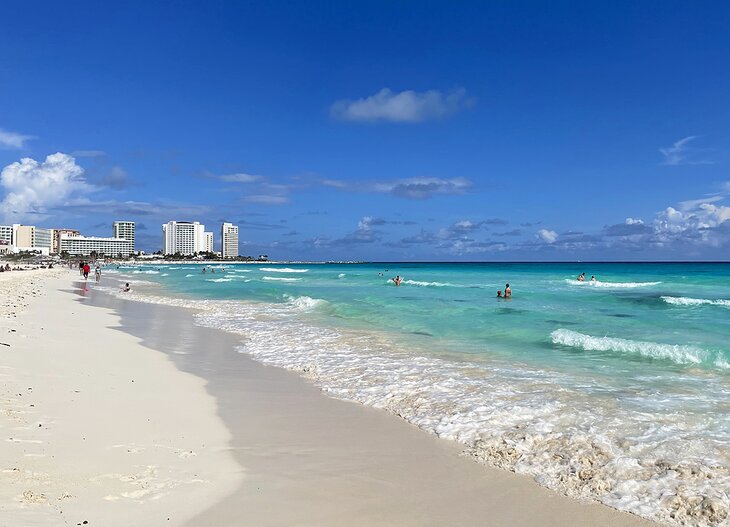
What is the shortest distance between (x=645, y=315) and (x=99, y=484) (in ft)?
76.1

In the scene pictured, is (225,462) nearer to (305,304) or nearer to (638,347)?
(638,347)

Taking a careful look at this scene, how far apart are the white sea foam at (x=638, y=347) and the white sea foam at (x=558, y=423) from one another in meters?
0.41

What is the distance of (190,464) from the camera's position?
16.5 ft

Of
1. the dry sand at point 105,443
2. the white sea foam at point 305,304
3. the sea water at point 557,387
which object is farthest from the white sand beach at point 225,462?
the white sea foam at point 305,304

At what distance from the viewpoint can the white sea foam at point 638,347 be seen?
1180cm

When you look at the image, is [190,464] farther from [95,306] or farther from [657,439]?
[95,306]

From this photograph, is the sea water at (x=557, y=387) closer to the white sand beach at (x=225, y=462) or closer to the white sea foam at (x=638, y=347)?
the white sea foam at (x=638, y=347)

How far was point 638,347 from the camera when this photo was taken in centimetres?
1298

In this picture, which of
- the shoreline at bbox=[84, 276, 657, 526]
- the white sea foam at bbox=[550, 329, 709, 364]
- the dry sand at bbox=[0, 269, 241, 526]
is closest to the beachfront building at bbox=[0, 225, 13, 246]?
the dry sand at bbox=[0, 269, 241, 526]

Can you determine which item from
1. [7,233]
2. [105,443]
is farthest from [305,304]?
[7,233]

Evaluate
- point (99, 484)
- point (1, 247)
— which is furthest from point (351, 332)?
point (1, 247)

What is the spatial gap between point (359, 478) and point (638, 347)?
35.9 feet

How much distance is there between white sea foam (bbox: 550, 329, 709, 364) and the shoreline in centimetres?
850

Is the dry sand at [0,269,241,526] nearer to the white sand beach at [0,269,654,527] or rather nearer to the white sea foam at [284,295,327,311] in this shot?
the white sand beach at [0,269,654,527]
